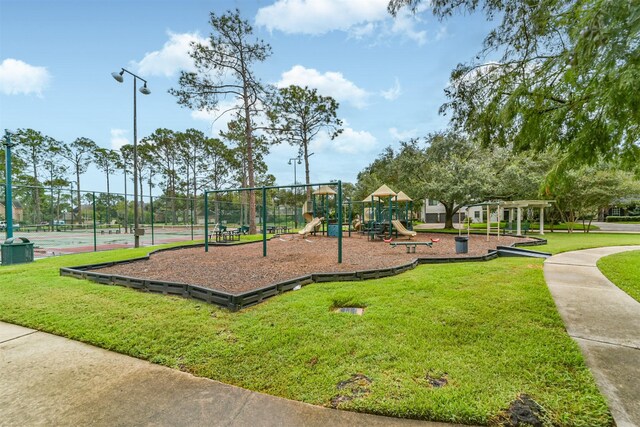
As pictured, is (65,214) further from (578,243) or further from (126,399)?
(578,243)

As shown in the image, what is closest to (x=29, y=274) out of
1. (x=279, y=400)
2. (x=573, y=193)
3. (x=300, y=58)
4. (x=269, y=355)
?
(x=269, y=355)

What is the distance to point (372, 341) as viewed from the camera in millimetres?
3207

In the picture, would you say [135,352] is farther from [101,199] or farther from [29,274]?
[101,199]

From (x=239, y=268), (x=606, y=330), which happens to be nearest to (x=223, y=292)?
(x=239, y=268)

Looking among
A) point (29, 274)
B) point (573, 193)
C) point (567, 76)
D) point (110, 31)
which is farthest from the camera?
point (573, 193)

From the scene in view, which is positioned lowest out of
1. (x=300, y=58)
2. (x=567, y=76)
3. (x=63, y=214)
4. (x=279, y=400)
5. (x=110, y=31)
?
(x=279, y=400)

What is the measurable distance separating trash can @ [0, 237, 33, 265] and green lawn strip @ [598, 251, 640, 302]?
602 inches

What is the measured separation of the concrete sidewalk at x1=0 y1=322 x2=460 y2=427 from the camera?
6.95 ft

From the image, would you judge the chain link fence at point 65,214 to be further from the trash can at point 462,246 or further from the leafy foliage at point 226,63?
the trash can at point 462,246

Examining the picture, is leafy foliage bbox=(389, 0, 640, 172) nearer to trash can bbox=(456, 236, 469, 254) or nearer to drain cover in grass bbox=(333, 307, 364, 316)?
drain cover in grass bbox=(333, 307, 364, 316)

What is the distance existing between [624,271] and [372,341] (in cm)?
780

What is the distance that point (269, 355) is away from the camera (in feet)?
9.87

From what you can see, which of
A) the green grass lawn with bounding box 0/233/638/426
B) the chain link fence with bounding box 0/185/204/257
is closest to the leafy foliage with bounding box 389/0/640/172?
the green grass lawn with bounding box 0/233/638/426

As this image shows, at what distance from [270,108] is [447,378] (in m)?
20.9
